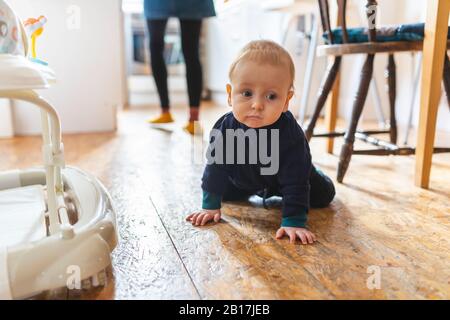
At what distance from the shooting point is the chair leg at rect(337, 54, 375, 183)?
3.77 ft

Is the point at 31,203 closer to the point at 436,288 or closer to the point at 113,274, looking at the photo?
the point at 113,274

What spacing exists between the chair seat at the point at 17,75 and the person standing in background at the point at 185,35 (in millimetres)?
1320

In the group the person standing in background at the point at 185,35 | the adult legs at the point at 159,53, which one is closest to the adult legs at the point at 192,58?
the person standing in background at the point at 185,35

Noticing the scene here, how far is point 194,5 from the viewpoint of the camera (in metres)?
1.80

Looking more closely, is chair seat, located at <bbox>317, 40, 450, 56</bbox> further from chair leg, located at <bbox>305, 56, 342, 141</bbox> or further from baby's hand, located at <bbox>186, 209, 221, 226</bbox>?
baby's hand, located at <bbox>186, 209, 221, 226</bbox>

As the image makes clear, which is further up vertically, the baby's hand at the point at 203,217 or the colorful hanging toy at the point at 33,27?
the colorful hanging toy at the point at 33,27

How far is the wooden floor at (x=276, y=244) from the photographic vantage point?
2.02ft

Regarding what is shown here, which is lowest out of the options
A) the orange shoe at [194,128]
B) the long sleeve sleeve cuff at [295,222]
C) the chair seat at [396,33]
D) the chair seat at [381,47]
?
the orange shoe at [194,128]

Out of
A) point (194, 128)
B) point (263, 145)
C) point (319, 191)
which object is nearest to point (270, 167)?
point (263, 145)

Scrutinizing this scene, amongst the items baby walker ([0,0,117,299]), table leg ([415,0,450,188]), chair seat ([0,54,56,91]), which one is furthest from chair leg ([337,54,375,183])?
chair seat ([0,54,56,91])

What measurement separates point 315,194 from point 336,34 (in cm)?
53

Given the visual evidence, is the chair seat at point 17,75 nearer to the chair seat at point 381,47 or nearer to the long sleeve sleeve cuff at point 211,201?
the long sleeve sleeve cuff at point 211,201

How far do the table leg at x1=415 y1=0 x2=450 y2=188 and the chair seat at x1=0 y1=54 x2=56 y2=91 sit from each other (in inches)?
33.6

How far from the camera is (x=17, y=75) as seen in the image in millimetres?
536
